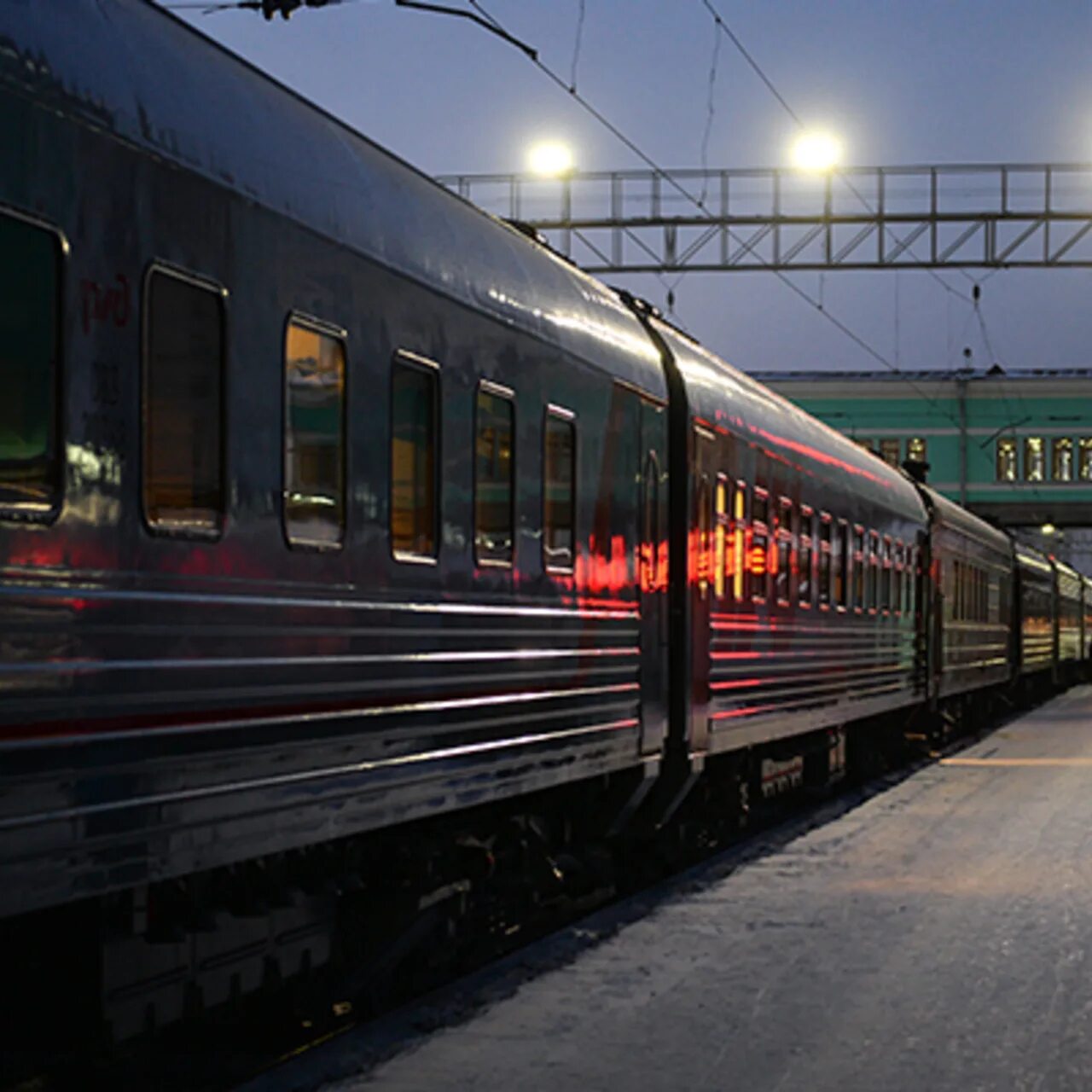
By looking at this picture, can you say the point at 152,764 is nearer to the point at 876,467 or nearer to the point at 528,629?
the point at 528,629

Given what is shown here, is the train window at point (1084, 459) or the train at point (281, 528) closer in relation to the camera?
the train at point (281, 528)

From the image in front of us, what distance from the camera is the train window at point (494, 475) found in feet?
30.0

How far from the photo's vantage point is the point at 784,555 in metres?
16.0

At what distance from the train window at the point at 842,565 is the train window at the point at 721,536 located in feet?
15.3

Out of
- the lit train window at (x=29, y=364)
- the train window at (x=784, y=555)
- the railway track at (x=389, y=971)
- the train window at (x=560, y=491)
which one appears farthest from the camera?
the train window at (x=784, y=555)

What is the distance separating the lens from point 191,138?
6.52 metres

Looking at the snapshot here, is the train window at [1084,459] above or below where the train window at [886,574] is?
above

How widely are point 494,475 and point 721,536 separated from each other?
4688 millimetres

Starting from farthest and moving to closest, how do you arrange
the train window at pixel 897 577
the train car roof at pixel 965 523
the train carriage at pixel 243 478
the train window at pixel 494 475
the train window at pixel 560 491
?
1. the train car roof at pixel 965 523
2. the train window at pixel 897 577
3. the train window at pixel 560 491
4. the train window at pixel 494 475
5. the train carriage at pixel 243 478

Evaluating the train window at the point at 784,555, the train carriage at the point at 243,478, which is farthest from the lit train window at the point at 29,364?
the train window at the point at 784,555

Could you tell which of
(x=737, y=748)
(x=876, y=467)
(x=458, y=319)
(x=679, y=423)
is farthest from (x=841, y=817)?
(x=458, y=319)

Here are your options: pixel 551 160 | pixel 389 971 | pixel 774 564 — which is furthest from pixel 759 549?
pixel 551 160

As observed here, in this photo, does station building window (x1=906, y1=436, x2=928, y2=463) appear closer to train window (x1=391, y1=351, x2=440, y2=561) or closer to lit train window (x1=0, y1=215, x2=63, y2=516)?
train window (x1=391, y1=351, x2=440, y2=561)

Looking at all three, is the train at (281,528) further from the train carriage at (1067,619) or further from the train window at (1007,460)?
the train window at (1007,460)
